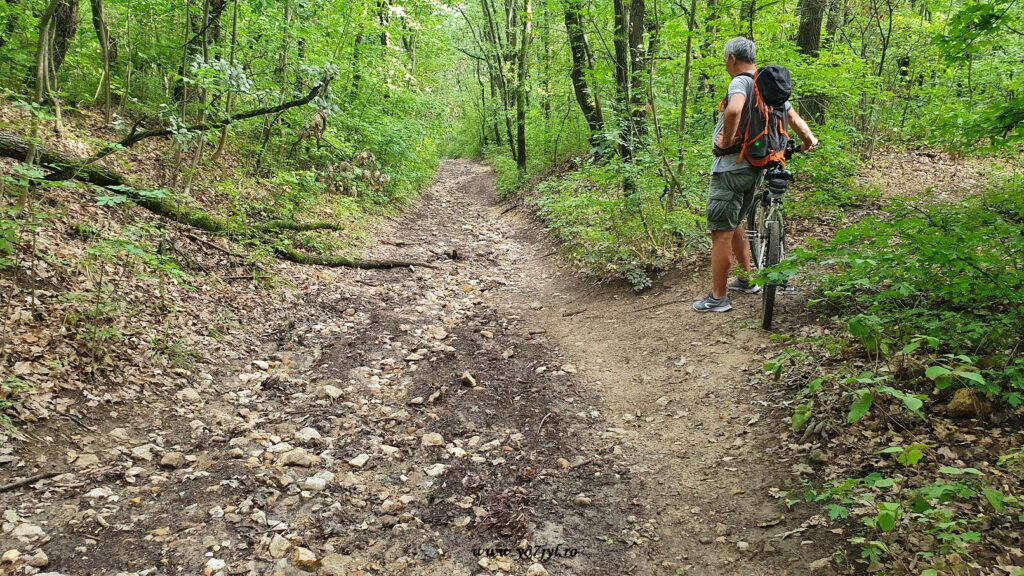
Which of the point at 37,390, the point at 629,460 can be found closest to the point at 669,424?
the point at 629,460

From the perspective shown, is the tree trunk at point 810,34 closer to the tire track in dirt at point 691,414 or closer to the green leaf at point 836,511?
the tire track in dirt at point 691,414

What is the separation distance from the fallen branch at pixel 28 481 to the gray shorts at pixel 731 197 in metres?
5.20

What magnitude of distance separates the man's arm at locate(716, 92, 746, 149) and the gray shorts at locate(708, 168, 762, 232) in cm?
32

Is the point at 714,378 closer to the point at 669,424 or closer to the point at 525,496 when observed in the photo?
the point at 669,424

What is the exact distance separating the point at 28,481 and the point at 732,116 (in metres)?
5.46

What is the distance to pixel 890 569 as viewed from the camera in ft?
7.13

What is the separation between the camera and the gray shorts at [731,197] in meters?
4.82

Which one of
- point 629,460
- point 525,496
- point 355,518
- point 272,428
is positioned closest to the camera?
point 355,518

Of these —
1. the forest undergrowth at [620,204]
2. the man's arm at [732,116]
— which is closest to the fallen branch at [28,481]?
the forest undergrowth at [620,204]

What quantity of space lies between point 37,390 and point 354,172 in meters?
8.32

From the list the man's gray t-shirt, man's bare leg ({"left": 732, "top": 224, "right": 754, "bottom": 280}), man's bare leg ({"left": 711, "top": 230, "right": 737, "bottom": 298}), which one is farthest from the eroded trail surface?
the man's gray t-shirt

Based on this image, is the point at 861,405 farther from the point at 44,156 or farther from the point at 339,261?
the point at 339,261

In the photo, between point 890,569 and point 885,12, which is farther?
point 885,12

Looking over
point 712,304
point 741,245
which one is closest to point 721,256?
point 741,245
